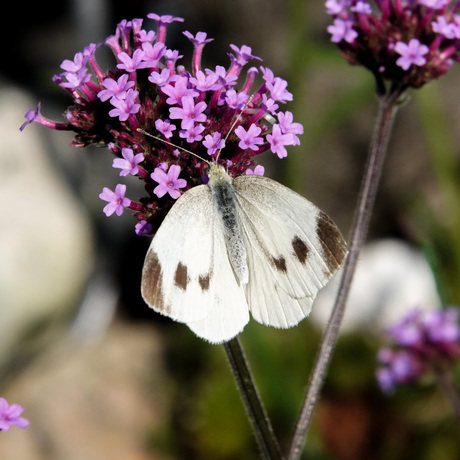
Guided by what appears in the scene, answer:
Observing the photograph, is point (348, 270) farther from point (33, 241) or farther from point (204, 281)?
point (33, 241)

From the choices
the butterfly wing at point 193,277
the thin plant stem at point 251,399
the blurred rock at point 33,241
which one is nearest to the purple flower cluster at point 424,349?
the thin plant stem at point 251,399

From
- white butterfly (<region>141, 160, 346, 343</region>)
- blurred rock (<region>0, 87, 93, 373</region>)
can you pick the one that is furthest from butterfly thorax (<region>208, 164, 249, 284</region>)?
blurred rock (<region>0, 87, 93, 373</region>)

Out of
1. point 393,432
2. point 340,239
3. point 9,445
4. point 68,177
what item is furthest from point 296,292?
point 68,177

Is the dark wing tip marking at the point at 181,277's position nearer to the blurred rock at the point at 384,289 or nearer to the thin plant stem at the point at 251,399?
the thin plant stem at the point at 251,399

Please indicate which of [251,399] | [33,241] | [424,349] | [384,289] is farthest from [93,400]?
[251,399]

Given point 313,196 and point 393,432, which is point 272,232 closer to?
point 393,432

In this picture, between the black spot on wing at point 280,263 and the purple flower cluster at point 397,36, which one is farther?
the purple flower cluster at point 397,36
